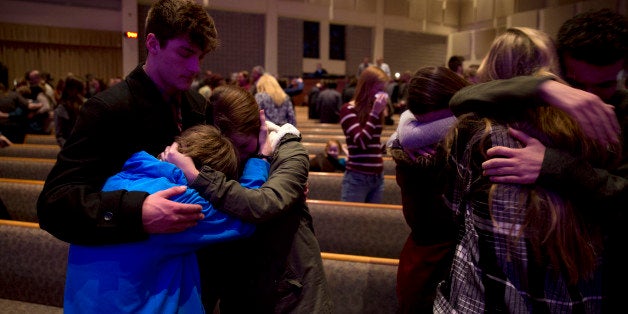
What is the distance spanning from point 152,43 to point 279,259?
0.74 m

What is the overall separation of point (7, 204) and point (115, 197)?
119 inches

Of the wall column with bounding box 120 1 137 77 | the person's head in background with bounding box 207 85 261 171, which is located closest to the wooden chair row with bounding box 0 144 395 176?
the person's head in background with bounding box 207 85 261 171

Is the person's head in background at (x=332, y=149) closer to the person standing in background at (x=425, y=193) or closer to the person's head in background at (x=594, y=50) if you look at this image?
the person standing in background at (x=425, y=193)

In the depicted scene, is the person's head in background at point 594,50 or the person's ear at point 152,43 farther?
the person's ear at point 152,43

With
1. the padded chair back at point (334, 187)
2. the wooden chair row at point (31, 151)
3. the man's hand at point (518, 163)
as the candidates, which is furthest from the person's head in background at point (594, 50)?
the wooden chair row at point (31, 151)

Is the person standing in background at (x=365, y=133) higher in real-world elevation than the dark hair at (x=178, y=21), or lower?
lower

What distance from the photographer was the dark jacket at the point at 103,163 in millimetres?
1183

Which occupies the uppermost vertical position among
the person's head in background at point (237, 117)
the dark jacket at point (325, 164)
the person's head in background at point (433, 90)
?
the person's head in background at point (433, 90)

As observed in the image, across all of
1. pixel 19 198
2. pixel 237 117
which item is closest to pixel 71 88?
pixel 19 198

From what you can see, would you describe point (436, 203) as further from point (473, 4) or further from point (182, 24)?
point (473, 4)

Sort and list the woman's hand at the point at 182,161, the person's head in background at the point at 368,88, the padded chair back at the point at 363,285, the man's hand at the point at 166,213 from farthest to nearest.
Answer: the person's head in background at the point at 368,88
the padded chair back at the point at 363,285
the woman's hand at the point at 182,161
the man's hand at the point at 166,213

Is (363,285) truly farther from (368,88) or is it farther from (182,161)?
(368,88)

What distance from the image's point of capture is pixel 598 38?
47.3 inches

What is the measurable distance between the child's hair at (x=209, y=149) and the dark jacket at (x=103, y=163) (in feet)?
0.39
